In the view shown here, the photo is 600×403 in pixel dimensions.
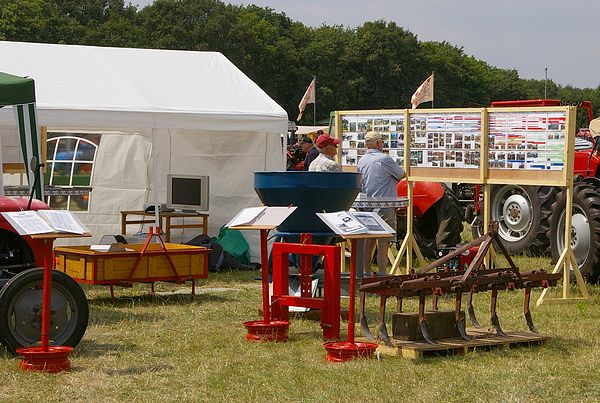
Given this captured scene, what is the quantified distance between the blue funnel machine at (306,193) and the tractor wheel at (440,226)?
16.8ft

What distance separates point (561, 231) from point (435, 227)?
2935 millimetres

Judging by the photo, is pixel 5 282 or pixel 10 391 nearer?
pixel 10 391

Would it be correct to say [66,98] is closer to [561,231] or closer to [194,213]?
[194,213]

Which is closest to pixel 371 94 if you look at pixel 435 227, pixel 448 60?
pixel 448 60

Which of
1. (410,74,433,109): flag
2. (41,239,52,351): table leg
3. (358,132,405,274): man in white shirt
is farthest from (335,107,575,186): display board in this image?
(410,74,433,109): flag

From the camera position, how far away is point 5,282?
8.27 metres

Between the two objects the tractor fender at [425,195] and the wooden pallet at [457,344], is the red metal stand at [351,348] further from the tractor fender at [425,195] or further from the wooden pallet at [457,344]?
the tractor fender at [425,195]

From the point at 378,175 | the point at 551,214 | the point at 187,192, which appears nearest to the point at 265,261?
the point at 378,175

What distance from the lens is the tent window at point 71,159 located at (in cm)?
1571

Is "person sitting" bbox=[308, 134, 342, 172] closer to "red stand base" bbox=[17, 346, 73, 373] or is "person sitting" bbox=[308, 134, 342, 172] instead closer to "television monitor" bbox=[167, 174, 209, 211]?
"television monitor" bbox=[167, 174, 209, 211]

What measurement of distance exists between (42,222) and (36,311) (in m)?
0.81

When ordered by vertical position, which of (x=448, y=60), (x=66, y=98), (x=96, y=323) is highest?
(x=448, y=60)

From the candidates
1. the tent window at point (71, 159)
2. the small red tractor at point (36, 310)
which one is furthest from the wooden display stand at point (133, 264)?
the tent window at point (71, 159)

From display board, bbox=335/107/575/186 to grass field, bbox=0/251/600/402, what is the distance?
167cm
